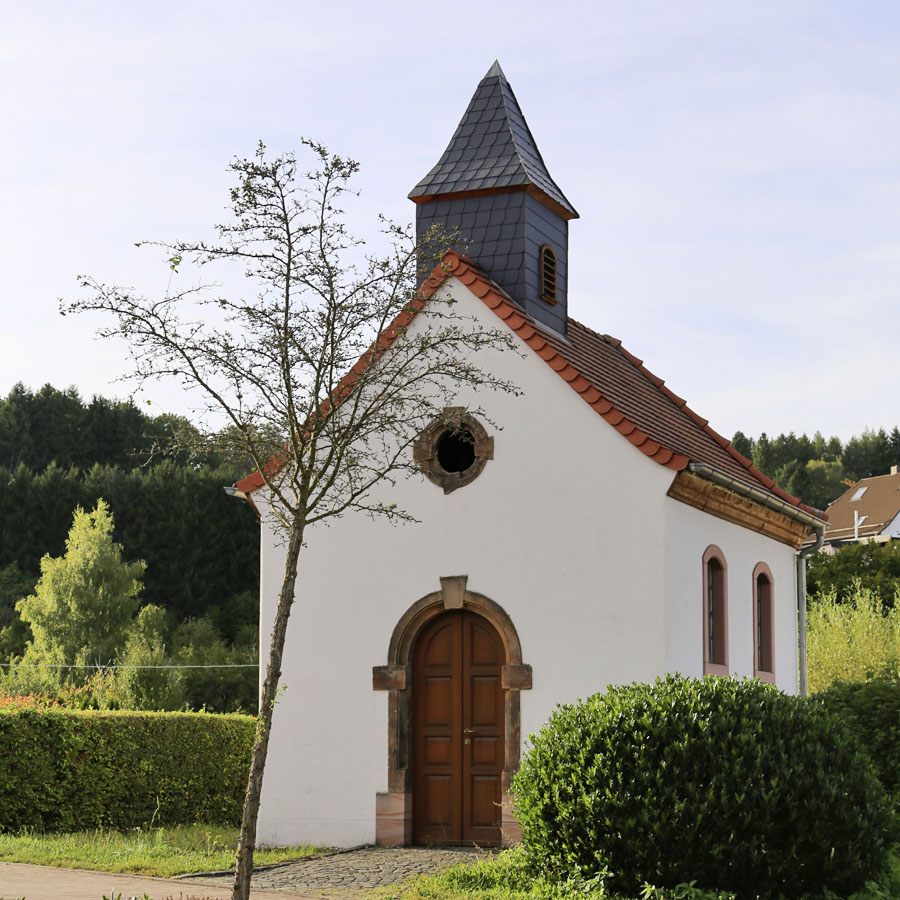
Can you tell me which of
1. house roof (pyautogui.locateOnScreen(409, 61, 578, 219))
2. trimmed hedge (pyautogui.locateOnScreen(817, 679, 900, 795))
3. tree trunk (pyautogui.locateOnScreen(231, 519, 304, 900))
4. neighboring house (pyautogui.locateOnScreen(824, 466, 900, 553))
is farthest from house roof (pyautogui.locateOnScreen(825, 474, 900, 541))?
tree trunk (pyautogui.locateOnScreen(231, 519, 304, 900))

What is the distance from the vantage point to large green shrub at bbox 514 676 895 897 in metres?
9.45

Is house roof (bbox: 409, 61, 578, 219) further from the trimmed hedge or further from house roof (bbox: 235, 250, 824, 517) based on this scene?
the trimmed hedge

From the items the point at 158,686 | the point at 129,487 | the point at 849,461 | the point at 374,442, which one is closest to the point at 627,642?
the point at 374,442

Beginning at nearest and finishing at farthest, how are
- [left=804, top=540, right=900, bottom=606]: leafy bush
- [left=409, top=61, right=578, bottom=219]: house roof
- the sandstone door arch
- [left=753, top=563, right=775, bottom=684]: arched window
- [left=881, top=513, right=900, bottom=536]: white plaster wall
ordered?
1. the sandstone door arch
2. [left=409, top=61, right=578, bottom=219]: house roof
3. [left=753, top=563, right=775, bottom=684]: arched window
4. [left=804, top=540, right=900, bottom=606]: leafy bush
5. [left=881, top=513, right=900, bottom=536]: white plaster wall

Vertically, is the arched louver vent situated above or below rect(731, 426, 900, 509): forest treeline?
below

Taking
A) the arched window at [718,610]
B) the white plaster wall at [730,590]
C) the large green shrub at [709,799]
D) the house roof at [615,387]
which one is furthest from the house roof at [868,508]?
the large green shrub at [709,799]

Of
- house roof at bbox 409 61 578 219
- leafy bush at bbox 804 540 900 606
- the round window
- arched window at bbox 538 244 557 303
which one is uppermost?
house roof at bbox 409 61 578 219

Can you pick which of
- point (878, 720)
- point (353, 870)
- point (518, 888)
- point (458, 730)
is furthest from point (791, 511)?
point (518, 888)

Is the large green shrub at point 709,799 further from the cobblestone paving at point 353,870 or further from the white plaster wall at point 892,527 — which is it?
the white plaster wall at point 892,527

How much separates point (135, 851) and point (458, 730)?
3835 millimetres

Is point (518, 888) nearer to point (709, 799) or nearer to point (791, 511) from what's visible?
point (709, 799)

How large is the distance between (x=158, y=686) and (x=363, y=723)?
79.1ft

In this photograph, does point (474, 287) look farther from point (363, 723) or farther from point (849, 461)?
point (849, 461)

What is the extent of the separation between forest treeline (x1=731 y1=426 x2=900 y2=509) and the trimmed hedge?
58704 millimetres
